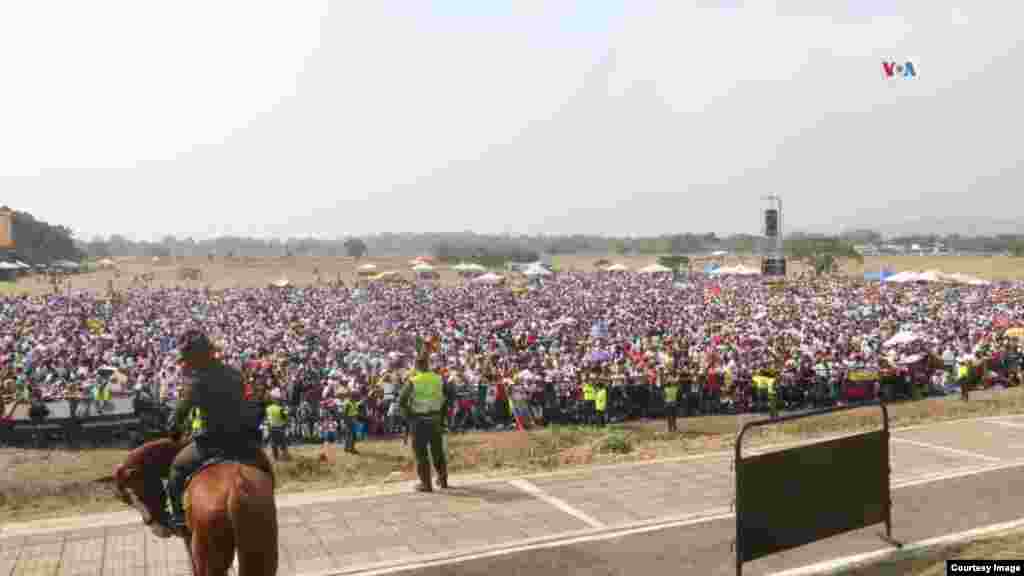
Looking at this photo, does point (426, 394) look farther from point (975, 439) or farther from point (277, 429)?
point (975, 439)

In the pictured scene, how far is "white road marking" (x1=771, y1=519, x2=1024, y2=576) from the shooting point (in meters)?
5.56

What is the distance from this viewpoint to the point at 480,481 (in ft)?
27.4

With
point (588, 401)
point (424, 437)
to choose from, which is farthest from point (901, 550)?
point (588, 401)

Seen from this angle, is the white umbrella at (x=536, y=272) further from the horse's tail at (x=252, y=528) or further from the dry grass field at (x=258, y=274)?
the horse's tail at (x=252, y=528)

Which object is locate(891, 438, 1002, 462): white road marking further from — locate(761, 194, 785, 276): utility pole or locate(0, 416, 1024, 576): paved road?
locate(761, 194, 785, 276): utility pole

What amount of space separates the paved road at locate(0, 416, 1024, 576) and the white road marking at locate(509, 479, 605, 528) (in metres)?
0.01

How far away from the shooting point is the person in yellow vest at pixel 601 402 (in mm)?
16203

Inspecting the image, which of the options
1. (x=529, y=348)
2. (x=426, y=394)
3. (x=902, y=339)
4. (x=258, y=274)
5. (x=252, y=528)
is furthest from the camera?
(x=258, y=274)

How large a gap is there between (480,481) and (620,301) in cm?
2916

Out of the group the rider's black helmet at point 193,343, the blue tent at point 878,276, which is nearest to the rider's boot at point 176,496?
the rider's black helmet at point 193,343

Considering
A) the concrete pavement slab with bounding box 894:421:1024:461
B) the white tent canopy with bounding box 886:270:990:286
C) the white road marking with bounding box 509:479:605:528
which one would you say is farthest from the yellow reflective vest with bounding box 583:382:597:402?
the white tent canopy with bounding box 886:270:990:286

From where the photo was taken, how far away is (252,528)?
4.19 meters

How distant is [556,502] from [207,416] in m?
3.72

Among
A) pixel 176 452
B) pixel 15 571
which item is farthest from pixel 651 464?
pixel 15 571
